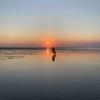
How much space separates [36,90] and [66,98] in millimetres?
2380

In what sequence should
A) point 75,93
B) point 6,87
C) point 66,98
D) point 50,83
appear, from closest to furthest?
point 66,98 < point 75,93 < point 6,87 < point 50,83

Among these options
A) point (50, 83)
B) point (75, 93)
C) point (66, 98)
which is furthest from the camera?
point (50, 83)

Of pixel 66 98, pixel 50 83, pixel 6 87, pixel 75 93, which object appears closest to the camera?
pixel 66 98

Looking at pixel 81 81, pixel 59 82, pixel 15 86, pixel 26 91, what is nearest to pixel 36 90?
pixel 26 91

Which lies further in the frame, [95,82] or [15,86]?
[95,82]

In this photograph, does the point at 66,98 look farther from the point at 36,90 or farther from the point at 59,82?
the point at 59,82

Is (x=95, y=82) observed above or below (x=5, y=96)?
above

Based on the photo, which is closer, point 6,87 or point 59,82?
point 6,87

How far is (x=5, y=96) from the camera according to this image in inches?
485

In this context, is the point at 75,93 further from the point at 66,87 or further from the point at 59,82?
the point at 59,82

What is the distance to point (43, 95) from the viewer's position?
12797 millimetres

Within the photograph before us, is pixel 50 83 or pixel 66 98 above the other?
pixel 50 83

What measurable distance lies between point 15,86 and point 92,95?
4.87 metres

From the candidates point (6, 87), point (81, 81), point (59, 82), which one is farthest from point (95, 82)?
point (6, 87)
